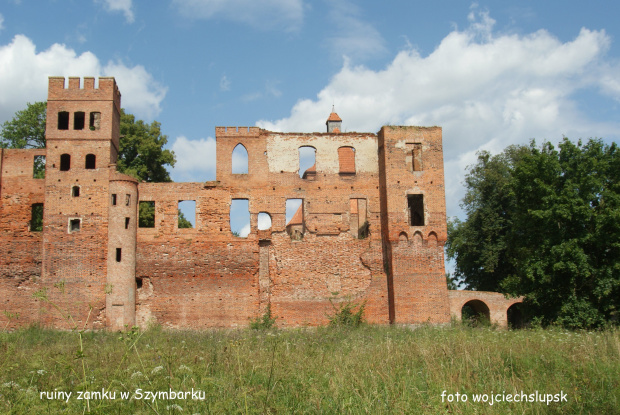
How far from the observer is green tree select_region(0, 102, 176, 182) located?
93.7 feet

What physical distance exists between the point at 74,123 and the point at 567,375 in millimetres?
20781

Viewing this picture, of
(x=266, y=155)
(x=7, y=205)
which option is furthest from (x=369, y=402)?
(x=7, y=205)

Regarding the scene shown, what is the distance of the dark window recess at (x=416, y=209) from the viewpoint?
23486 millimetres

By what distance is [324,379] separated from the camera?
24.5ft

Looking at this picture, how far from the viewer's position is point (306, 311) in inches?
846

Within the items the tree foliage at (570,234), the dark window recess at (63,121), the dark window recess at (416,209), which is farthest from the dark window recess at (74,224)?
the tree foliage at (570,234)

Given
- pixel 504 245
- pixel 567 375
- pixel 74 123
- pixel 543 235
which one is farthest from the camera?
pixel 504 245

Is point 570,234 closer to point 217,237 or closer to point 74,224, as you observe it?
point 217,237

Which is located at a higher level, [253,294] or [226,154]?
[226,154]

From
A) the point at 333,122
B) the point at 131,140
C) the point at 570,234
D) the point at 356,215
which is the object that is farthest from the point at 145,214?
the point at 570,234

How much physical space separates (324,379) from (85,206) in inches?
655

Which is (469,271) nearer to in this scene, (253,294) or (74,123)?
(253,294)

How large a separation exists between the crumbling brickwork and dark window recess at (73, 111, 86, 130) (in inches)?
12.2

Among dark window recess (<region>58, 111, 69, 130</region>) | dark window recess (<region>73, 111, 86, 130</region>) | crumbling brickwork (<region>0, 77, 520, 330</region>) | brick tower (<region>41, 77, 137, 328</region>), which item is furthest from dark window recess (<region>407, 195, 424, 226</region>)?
dark window recess (<region>58, 111, 69, 130</region>)
